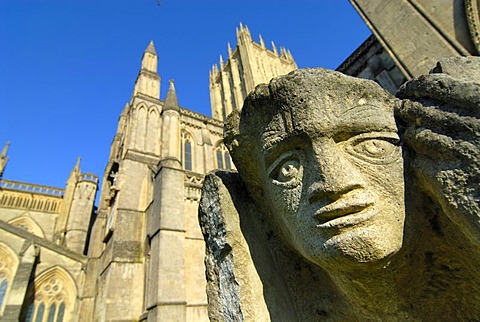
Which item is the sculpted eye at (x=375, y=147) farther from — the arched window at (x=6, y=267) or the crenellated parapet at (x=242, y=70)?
the crenellated parapet at (x=242, y=70)

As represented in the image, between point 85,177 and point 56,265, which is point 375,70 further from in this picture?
point 85,177

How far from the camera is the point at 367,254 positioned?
0.92 m

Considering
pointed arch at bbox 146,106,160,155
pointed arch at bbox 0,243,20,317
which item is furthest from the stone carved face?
pointed arch at bbox 0,243,20,317

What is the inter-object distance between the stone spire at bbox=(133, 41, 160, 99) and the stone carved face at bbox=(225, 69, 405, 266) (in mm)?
15499

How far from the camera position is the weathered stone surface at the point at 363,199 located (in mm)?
849

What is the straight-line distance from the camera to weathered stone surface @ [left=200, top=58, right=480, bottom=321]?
2.78 ft

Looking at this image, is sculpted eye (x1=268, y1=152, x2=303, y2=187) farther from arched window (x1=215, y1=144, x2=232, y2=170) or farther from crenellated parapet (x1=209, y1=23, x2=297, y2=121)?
crenellated parapet (x1=209, y1=23, x2=297, y2=121)

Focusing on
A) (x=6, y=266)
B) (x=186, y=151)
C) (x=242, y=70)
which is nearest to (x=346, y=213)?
(x=186, y=151)

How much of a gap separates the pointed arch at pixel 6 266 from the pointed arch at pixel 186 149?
8.53 metres

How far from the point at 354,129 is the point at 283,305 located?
0.89 metres

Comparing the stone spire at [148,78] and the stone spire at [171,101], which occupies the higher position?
the stone spire at [148,78]

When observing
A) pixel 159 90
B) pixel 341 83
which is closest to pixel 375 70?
pixel 341 83

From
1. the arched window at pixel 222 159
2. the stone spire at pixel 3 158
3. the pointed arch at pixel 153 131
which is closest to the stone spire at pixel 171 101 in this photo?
the pointed arch at pixel 153 131

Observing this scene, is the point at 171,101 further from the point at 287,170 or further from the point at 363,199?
the point at 363,199
